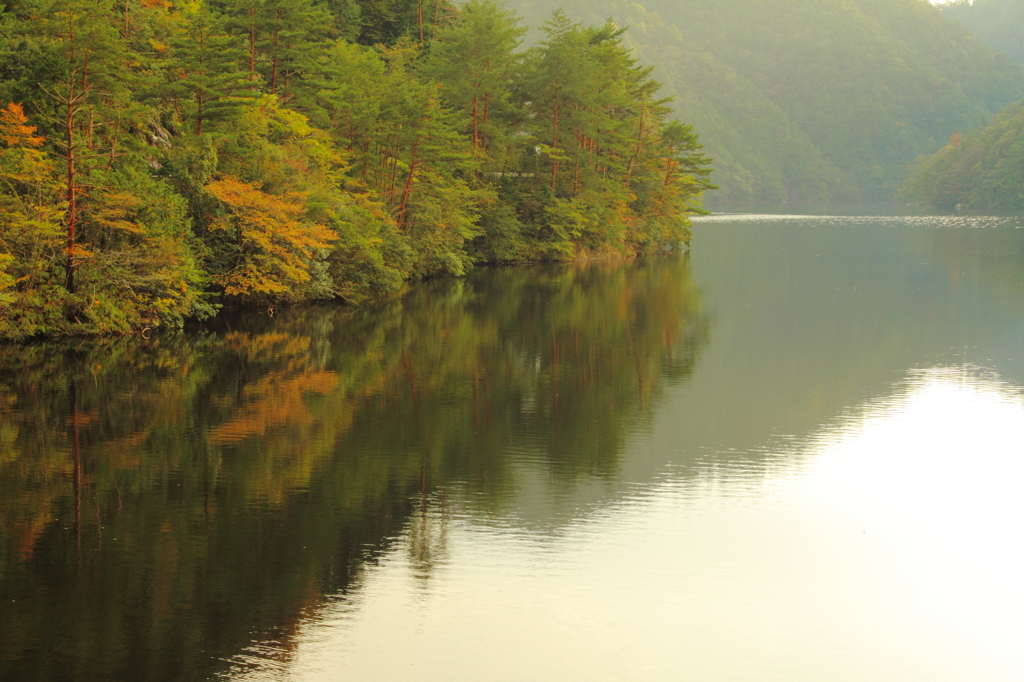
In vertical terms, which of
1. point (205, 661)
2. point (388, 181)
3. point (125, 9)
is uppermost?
point (125, 9)

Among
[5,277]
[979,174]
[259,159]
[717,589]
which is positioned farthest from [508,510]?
[979,174]

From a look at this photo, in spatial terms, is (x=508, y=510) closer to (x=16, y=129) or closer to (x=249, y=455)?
(x=249, y=455)

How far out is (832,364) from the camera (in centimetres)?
2294

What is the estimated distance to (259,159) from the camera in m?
28.5

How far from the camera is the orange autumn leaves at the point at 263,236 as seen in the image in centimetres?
2703

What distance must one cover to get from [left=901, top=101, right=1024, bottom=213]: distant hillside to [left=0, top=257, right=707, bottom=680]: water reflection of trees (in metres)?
124

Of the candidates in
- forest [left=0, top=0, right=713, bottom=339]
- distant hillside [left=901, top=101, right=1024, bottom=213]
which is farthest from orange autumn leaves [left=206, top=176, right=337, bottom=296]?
distant hillside [left=901, top=101, right=1024, bottom=213]

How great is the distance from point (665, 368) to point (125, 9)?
62.4 ft

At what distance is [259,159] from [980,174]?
133535mm

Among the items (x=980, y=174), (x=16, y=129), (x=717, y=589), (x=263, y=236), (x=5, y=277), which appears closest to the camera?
(x=717, y=589)

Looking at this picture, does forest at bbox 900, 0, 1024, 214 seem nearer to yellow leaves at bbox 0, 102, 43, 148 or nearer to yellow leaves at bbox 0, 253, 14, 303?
yellow leaves at bbox 0, 102, 43, 148

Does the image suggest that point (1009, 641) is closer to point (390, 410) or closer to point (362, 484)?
point (362, 484)

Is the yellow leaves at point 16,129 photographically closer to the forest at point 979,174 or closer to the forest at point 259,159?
the forest at point 259,159

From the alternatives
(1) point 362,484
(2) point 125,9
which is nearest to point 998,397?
(1) point 362,484
